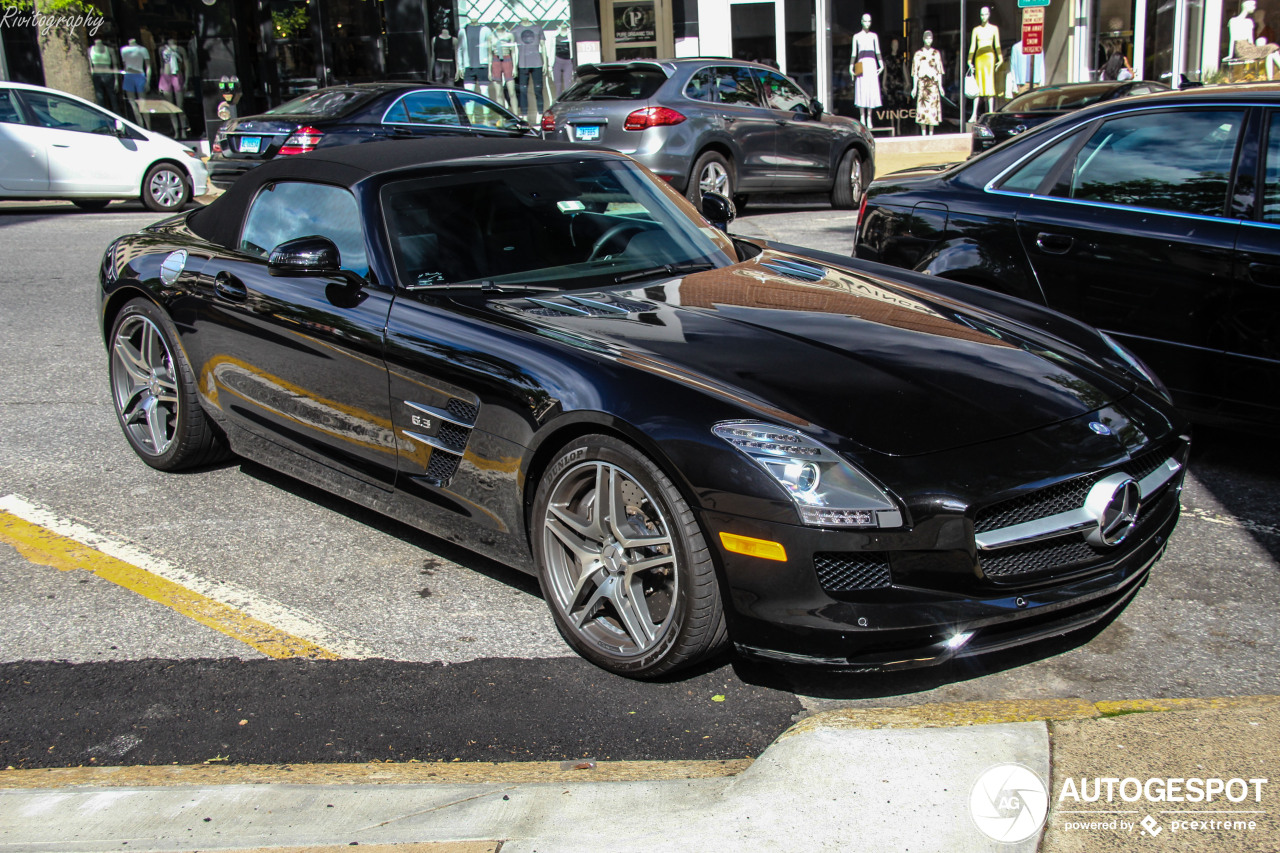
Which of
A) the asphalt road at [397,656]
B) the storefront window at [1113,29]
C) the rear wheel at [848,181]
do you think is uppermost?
the storefront window at [1113,29]

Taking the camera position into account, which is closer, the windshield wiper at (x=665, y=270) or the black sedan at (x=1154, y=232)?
the windshield wiper at (x=665, y=270)

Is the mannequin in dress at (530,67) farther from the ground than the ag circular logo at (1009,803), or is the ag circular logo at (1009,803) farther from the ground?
the mannequin in dress at (530,67)

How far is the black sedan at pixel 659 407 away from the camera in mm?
3014

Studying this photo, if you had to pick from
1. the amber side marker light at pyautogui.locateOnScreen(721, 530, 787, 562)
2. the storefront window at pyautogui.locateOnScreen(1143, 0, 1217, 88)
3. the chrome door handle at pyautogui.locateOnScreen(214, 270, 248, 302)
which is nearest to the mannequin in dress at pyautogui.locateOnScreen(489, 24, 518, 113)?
the storefront window at pyautogui.locateOnScreen(1143, 0, 1217, 88)

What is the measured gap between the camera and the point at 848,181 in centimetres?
1412

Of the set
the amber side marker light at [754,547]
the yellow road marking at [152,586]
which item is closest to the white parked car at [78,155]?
the yellow road marking at [152,586]

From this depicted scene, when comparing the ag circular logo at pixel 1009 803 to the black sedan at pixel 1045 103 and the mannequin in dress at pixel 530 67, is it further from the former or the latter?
the mannequin in dress at pixel 530 67

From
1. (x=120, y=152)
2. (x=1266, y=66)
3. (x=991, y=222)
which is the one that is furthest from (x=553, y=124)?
(x=1266, y=66)

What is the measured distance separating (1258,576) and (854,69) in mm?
18491

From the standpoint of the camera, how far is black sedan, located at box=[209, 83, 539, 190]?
1347 cm

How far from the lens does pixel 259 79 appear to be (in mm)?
23125

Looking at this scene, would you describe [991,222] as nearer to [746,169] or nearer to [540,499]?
[540,499]

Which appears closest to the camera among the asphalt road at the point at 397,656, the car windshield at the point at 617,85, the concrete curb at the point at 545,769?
the concrete curb at the point at 545,769

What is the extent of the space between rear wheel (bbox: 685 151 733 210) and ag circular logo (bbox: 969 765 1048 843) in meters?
9.98
